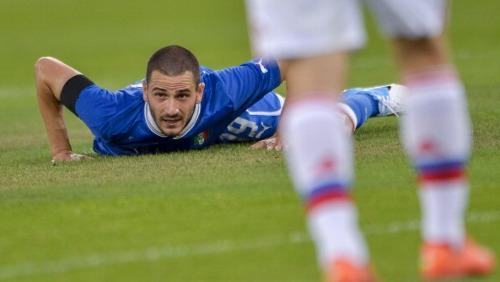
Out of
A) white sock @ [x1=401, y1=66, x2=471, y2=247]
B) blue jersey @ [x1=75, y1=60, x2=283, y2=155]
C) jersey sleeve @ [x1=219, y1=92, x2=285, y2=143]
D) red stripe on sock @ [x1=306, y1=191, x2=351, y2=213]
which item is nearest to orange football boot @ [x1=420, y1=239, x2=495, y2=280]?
white sock @ [x1=401, y1=66, x2=471, y2=247]

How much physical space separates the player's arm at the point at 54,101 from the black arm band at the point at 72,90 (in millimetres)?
40

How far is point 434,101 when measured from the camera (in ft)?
18.1

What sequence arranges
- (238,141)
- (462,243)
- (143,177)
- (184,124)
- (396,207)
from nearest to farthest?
1. (462,243)
2. (396,207)
3. (143,177)
4. (184,124)
5. (238,141)

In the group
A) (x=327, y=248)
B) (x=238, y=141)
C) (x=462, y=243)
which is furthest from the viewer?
(x=238, y=141)

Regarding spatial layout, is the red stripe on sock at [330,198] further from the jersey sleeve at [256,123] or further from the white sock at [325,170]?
the jersey sleeve at [256,123]

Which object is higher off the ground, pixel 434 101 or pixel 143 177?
pixel 434 101

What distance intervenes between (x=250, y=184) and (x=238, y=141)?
230cm

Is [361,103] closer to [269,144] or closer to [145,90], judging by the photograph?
[269,144]

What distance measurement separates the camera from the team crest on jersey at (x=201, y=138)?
1015cm

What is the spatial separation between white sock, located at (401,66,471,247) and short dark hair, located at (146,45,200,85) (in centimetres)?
433

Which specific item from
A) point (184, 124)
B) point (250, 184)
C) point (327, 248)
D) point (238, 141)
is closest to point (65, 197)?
point (250, 184)

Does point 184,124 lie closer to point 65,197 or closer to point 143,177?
point 143,177

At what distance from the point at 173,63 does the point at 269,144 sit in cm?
89

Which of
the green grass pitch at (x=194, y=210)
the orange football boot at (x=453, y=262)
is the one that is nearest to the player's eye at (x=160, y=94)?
the green grass pitch at (x=194, y=210)
